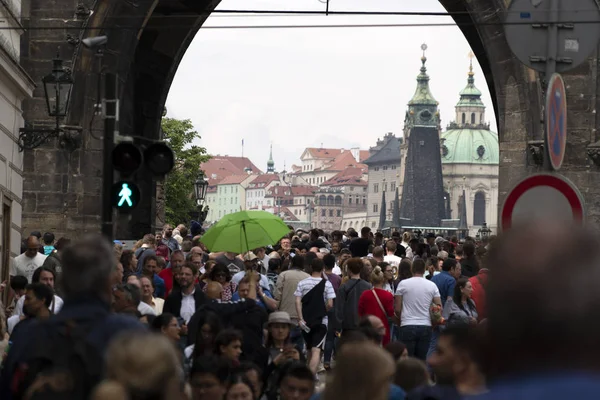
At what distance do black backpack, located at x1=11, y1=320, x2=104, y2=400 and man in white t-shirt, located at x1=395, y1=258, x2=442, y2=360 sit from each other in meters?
10.3

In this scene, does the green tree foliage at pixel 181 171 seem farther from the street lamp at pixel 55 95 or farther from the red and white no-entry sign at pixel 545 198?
the red and white no-entry sign at pixel 545 198

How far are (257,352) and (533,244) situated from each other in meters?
8.63

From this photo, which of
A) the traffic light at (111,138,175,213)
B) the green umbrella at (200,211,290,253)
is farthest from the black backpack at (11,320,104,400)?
the green umbrella at (200,211,290,253)

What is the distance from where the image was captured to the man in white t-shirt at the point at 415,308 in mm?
14797

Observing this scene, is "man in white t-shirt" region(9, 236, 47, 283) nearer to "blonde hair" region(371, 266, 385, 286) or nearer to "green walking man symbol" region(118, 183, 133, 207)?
"blonde hair" region(371, 266, 385, 286)

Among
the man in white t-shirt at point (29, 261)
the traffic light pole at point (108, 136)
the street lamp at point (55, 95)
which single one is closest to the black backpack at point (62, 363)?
the traffic light pole at point (108, 136)

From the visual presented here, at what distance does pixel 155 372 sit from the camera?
3855 mm

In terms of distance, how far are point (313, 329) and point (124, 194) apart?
5.70 m

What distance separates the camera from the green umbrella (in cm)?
1565

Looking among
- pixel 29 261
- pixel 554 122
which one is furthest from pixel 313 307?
pixel 554 122

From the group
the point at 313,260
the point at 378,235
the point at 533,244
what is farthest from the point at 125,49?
the point at 533,244

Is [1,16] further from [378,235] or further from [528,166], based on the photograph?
[528,166]

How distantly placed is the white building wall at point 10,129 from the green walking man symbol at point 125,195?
23.4 feet

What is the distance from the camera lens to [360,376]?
17.0 feet
